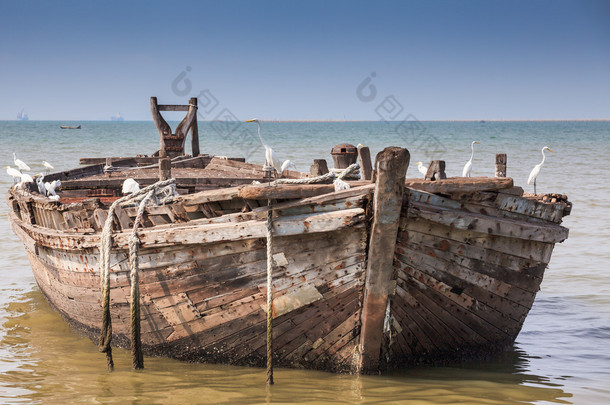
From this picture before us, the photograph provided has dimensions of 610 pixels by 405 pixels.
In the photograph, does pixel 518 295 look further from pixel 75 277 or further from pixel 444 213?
pixel 75 277

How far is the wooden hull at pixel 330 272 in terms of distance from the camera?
498 centimetres

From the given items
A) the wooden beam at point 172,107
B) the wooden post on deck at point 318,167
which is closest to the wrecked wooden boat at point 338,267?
the wooden post on deck at point 318,167

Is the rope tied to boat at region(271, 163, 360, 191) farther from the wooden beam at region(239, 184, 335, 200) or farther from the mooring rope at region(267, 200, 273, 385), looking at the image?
the mooring rope at region(267, 200, 273, 385)

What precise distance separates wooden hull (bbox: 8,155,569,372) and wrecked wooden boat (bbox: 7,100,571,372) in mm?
11

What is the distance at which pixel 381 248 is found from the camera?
4.87 meters

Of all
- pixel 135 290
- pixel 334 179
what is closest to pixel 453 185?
pixel 334 179

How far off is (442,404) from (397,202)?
1.65 metres

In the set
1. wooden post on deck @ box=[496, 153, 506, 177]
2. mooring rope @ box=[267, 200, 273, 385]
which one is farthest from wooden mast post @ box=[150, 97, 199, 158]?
mooring rope @ box=[267, 200, 273, 385]

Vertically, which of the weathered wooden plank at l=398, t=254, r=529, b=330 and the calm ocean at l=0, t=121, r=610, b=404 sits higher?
the weathered wooden plank at l=398, t=254, r=529, b=330

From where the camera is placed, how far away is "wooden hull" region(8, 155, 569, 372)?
498 cm

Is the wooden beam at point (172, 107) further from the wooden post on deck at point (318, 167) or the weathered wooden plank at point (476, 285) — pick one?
the weathered wooden plank at point (476, 285)

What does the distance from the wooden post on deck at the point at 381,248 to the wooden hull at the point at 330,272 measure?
33 millimetres

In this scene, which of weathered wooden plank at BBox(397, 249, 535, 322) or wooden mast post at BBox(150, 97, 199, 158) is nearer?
weathered wooden plank at BBox(397, 249, 535, 322)

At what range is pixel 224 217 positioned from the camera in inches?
202
